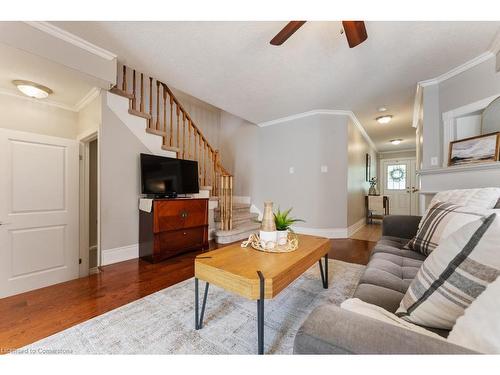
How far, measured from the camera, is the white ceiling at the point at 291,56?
1836mm

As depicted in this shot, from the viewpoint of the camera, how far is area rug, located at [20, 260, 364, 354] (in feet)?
3.60

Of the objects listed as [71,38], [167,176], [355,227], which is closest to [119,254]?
[167,176]

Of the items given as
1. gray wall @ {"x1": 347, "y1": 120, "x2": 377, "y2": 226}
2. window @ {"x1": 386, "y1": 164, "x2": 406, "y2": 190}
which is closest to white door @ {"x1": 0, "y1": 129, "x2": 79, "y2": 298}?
gray wall @ {"x1": 347, "y1": 120, "x2": 377, "y2": 226}

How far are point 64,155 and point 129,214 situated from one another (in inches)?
36.9

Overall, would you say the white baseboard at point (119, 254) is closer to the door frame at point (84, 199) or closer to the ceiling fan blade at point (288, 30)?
the door frame at point (84, 199)

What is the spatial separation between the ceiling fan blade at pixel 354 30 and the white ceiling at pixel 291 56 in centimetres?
38

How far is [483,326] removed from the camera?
17.8 inches

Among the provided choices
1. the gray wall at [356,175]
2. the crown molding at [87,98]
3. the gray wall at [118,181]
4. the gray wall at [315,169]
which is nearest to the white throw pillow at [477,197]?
the gray wall at [315,169]

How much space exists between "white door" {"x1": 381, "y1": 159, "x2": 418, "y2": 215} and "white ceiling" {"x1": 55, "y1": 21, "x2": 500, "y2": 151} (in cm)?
448

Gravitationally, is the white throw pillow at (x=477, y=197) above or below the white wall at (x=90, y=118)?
below

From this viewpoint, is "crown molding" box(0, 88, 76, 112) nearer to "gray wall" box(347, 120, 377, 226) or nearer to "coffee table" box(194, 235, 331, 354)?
"coffee table" box(194, 235, 331, 354)

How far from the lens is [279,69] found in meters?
2.45
